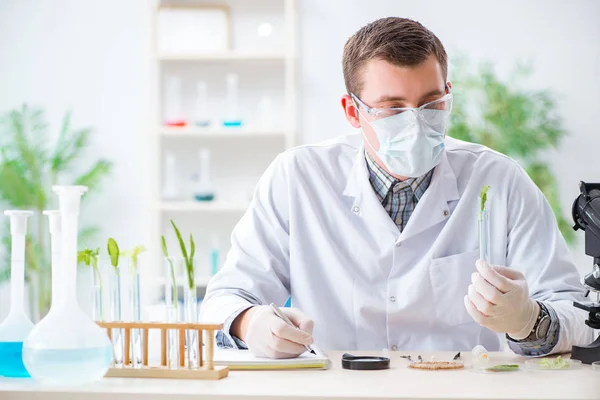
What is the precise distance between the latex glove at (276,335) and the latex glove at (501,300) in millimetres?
308

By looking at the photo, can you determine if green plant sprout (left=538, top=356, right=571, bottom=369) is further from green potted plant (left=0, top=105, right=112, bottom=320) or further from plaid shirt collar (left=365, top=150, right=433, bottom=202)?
green potted plant (left=0, top=105, right=112, bottom=320)

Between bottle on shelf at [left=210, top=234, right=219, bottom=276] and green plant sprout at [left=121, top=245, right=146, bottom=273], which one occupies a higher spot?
green plant sprout at [left=121, top=245, right=146, bottom=273]

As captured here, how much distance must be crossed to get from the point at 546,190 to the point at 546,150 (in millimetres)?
277

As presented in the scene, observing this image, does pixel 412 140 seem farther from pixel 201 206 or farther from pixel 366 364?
pixel 201 206

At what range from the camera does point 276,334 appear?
1.45 meters

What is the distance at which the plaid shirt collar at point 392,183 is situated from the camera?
6.63 ft

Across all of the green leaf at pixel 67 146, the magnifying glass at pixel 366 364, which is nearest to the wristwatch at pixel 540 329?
the magnifying glass at pixel 366 364

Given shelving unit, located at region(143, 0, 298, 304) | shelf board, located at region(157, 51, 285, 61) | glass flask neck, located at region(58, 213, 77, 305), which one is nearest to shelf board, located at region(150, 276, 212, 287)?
shelving unit, located at region(143, 0, 298, 304)

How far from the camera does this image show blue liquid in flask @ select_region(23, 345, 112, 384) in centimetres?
121

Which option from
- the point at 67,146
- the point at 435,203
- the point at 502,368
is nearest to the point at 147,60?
the point at 67,146

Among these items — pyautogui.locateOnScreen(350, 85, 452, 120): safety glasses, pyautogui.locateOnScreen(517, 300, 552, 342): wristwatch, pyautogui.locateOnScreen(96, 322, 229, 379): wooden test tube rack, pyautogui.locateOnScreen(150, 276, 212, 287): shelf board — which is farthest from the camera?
pyautogui.locateOnScreen(150, 276, 212, 287): shelf board

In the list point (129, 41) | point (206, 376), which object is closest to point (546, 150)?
point (129, 41)

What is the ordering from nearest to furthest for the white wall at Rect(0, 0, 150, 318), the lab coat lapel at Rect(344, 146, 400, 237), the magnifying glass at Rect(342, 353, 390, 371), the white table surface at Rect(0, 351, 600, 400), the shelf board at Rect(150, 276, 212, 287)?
the white table surface at Rect(0, 351, 600, 400) < the magnifying glass at Rect(342, 353, 390, 371) < the lab coat lapel at Rect(344, 146, 400, 237) < the shelf board at Rect(150, 276, 212, 287) < the white wall at Rect(0, 0, 150, 318)

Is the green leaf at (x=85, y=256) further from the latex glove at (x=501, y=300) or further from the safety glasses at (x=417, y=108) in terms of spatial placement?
the safety glasses at (x=417, y=108)
